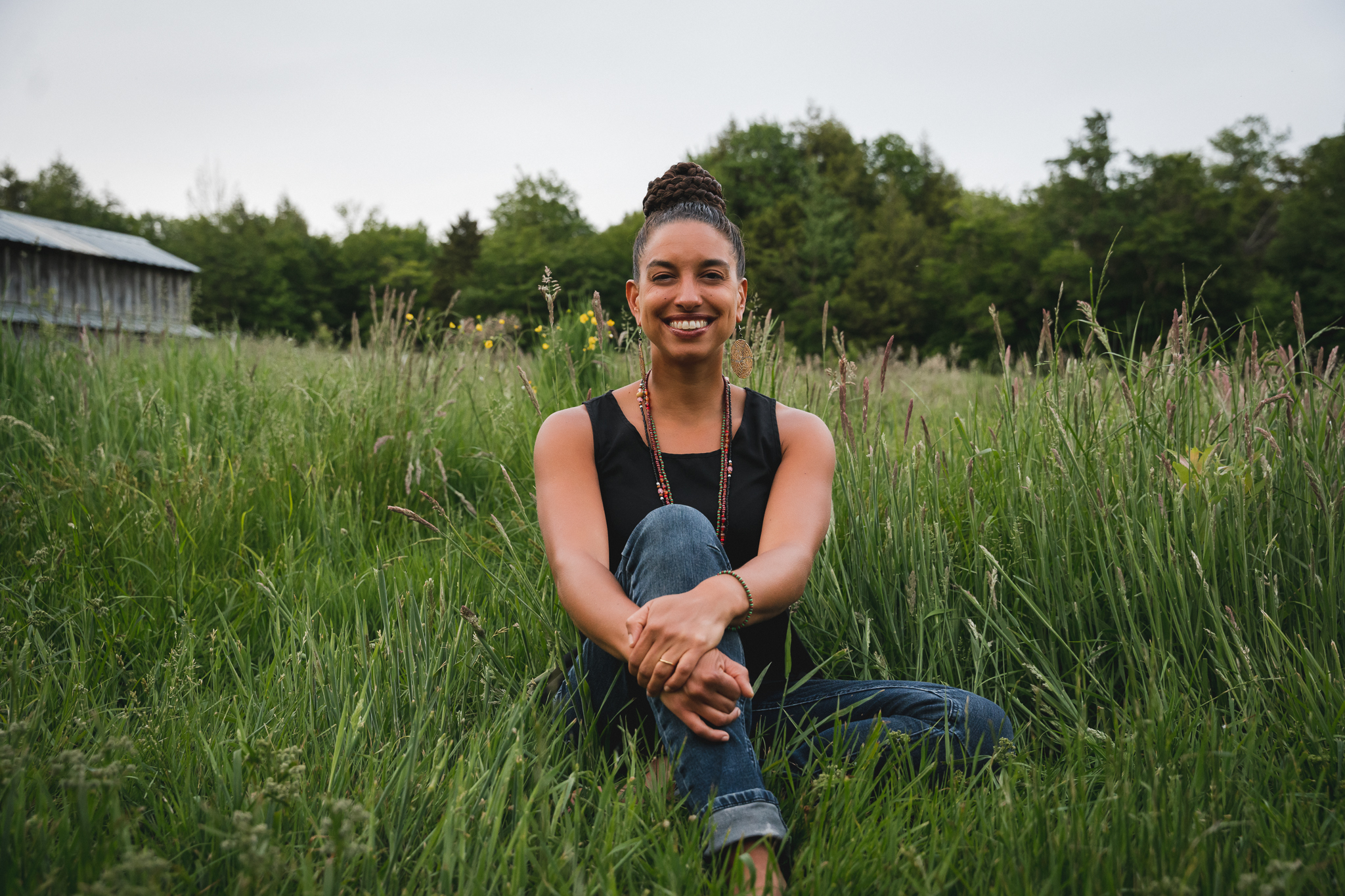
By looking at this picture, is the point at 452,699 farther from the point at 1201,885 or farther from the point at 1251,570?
the point at 1251,570

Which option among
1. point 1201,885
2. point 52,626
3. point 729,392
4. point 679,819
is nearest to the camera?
point 1201,885

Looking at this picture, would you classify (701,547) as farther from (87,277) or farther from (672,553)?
(87,277)

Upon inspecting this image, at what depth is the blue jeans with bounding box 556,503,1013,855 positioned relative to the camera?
1.38 metres

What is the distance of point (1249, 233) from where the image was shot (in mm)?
27797

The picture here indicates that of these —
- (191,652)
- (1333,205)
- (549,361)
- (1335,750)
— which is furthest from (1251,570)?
(1333,205)

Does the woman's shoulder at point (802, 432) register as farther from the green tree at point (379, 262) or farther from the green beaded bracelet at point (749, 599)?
the green tree at point (379, 262)

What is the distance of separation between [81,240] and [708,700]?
2918cm

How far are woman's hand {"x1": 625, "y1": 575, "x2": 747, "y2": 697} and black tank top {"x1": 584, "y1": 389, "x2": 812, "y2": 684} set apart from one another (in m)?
0.42

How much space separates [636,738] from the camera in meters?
1.58

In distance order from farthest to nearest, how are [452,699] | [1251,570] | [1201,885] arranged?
[1251,570] < [452,699] < [1201,885]

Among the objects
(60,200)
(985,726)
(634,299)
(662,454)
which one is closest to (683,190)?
(634,299)

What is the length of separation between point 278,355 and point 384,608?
4702 mm

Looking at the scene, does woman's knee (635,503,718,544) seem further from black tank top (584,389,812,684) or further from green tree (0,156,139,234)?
green tree (0,156,139,234)

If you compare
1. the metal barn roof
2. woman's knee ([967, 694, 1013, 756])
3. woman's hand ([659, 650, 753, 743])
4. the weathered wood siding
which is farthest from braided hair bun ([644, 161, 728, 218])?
the metal barn roof
